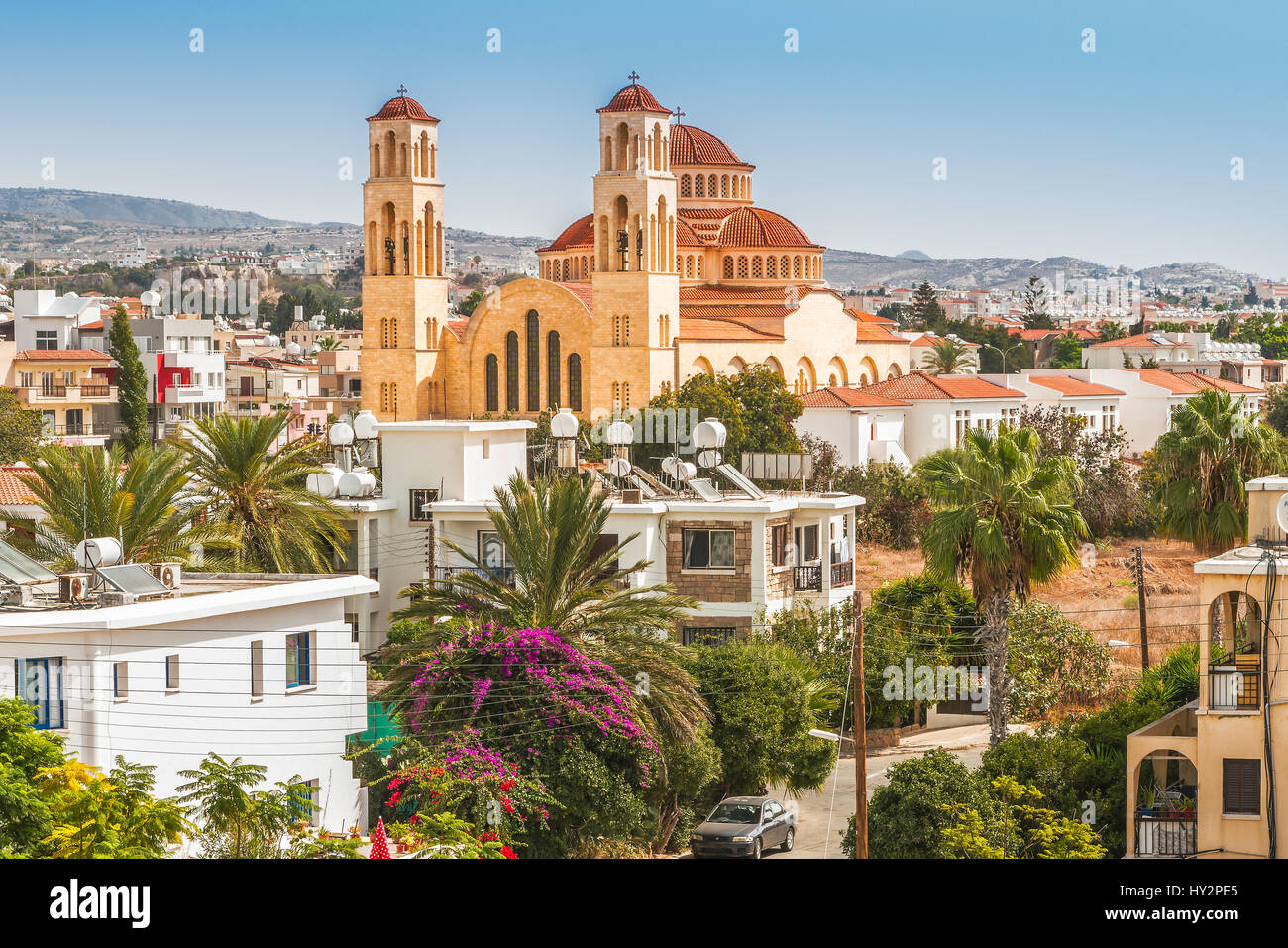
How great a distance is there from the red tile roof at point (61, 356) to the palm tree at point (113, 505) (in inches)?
2001

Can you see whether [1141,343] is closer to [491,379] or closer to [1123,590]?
[491,379]

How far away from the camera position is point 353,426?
112ft

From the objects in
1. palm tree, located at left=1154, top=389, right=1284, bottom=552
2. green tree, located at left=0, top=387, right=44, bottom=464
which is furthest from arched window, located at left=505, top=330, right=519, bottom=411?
palm tree, located at left=1154, top=389, right=1284, bottom=552

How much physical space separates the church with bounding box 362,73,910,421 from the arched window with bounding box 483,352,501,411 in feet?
0.24

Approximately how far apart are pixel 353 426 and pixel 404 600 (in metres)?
5.22

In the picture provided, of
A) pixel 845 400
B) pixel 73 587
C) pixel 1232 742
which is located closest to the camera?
pixel 73 587

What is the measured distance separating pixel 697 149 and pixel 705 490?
51.7 meters

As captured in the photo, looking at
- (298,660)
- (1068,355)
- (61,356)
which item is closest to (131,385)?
(61,356)

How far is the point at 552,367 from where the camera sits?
6700 centimetres

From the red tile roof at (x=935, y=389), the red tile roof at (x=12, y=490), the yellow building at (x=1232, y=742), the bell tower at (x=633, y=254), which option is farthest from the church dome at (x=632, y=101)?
the yellow building at (x=1232, y=742)

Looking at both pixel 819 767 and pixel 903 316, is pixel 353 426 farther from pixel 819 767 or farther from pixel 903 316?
pixel 903 316

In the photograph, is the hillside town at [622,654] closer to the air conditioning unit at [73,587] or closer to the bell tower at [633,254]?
the air conditioning unit at [73,587]

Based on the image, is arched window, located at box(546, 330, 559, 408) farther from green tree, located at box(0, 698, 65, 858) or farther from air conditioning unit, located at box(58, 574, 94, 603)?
green tree, located at box(0, 698, 65, 858)
